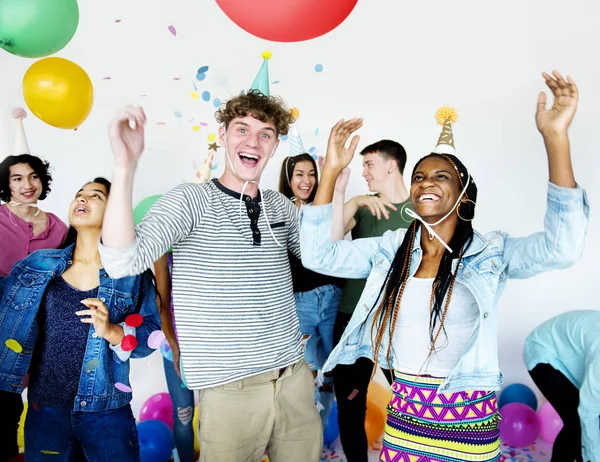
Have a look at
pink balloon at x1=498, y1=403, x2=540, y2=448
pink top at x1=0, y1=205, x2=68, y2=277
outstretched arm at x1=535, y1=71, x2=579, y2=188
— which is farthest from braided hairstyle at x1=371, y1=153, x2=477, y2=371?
pink balloon at x1=498, y1=403, x2=540, y2=448

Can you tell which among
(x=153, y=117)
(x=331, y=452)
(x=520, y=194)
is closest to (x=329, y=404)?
(x=331, y=452)

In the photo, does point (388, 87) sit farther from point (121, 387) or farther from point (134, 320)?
point (121, 387)

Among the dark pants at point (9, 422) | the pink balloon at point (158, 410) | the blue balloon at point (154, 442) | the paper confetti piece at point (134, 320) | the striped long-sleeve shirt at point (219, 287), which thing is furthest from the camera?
the pink balloon at point (158, 410)

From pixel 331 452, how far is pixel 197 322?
1583 millimetres

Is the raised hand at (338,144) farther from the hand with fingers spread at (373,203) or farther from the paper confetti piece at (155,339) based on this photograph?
the paper confetti piece at (155,339)

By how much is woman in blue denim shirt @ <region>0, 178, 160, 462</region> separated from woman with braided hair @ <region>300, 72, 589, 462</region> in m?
0.68

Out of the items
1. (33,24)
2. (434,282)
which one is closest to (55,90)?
(33,24)

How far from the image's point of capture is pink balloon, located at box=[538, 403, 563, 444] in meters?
2.79

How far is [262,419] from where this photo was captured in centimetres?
162

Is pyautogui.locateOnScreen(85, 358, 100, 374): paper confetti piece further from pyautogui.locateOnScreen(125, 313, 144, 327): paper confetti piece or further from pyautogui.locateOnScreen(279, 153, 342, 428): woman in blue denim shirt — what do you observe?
pyautogui.locateOnScreen(279, 153, 342, 428): woman in blue denim shirt

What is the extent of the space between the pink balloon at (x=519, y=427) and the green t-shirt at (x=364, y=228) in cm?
114

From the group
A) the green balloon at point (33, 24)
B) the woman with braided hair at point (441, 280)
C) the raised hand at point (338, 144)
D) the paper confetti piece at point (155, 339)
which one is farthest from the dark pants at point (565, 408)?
the green balloon at point (33, 24)

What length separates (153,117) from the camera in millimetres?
3311

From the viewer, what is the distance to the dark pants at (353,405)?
2.26m
